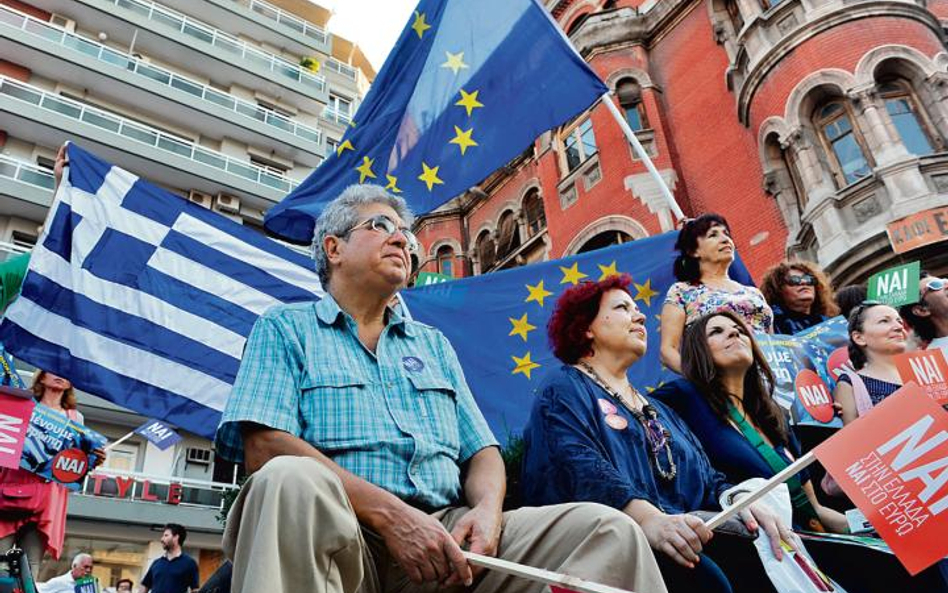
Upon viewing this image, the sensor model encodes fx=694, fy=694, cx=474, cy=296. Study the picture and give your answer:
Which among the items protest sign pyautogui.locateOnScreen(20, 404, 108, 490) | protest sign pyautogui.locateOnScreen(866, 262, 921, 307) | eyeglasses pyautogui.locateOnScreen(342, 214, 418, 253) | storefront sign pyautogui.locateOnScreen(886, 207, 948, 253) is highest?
storefront sign pyautogui.locateOnScreen(886, 207, 948, 253)

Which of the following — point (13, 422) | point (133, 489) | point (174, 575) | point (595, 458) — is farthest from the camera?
point (133, 489)

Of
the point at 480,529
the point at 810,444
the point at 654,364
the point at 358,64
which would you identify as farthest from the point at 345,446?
the point at 358,64

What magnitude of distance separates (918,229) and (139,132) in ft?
69.9

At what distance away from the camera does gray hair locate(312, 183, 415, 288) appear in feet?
9.04

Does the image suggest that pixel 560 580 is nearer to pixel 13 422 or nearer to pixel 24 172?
pixel 13 422

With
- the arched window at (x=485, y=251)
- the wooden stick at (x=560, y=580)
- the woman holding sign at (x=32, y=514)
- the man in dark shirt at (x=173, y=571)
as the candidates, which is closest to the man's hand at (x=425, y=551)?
the wooden stick at (x=560, y=580)

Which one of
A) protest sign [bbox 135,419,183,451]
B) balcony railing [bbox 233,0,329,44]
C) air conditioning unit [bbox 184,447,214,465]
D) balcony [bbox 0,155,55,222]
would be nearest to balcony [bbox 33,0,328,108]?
balcony railing [bbox 233,0,329,44]

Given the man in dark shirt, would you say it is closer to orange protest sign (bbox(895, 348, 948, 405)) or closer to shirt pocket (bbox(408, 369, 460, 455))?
shirt pocket (bbox(408, 369, 460, 455))

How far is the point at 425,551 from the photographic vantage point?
1.74 metres

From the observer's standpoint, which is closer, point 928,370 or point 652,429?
point 652,429

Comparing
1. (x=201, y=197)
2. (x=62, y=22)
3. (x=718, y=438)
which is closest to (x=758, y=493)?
(x=718, y=438)

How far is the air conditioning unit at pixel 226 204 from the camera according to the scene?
2323cm

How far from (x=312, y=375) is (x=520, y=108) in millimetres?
4486

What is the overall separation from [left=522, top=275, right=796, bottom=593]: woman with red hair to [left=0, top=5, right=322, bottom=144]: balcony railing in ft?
77.8
